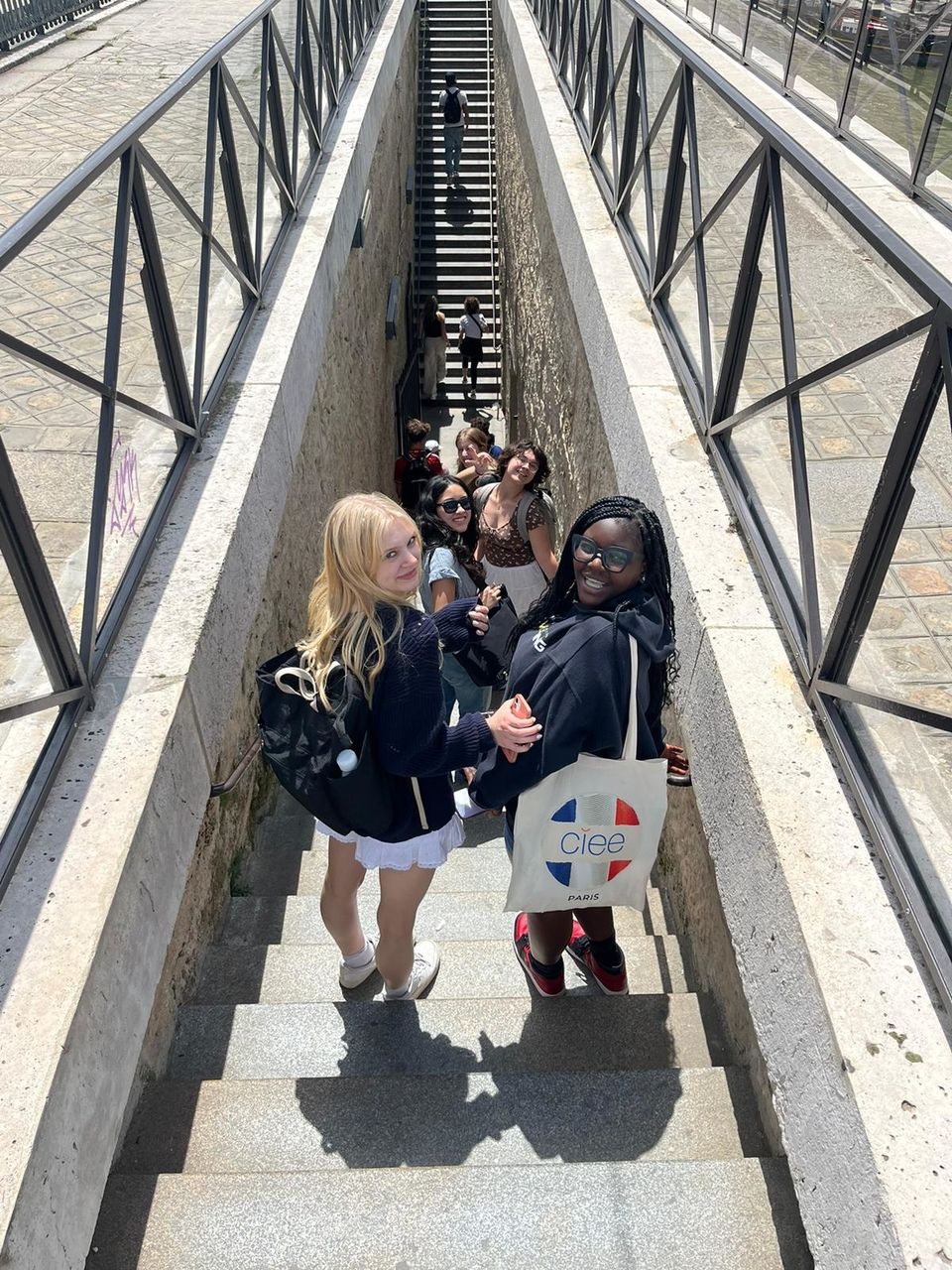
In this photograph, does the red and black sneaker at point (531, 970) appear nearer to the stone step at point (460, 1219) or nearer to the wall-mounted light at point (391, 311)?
the stone step at point (460, 1219)

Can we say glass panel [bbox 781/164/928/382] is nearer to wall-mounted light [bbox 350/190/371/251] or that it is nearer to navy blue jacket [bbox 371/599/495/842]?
navy blue jacket [bbox 371/599/495/842]

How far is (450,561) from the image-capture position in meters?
3.54

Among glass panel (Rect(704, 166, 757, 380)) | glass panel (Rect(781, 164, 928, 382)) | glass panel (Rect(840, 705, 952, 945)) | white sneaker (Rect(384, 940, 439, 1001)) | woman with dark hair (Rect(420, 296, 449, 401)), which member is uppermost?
glass panel (Rect(781, 164, 928, 382))

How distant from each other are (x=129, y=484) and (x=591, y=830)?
1.49m

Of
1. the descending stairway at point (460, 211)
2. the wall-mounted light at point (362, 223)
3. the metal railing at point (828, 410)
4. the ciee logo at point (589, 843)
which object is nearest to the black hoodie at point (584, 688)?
the ciee logo at point (589, 843)

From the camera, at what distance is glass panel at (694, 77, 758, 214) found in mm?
2744

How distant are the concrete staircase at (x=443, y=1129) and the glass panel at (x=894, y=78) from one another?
427 cm

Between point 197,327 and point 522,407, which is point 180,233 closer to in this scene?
point 197,327

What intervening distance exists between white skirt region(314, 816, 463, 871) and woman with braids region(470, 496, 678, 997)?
17 cm

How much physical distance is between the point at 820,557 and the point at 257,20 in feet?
11.0

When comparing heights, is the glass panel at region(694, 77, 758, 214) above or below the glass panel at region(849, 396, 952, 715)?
above

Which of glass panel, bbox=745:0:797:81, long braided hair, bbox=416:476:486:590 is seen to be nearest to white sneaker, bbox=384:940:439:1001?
long braided hair, bbox=416:476:486:590

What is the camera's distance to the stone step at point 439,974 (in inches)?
105

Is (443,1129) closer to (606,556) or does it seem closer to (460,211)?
(606,556)
